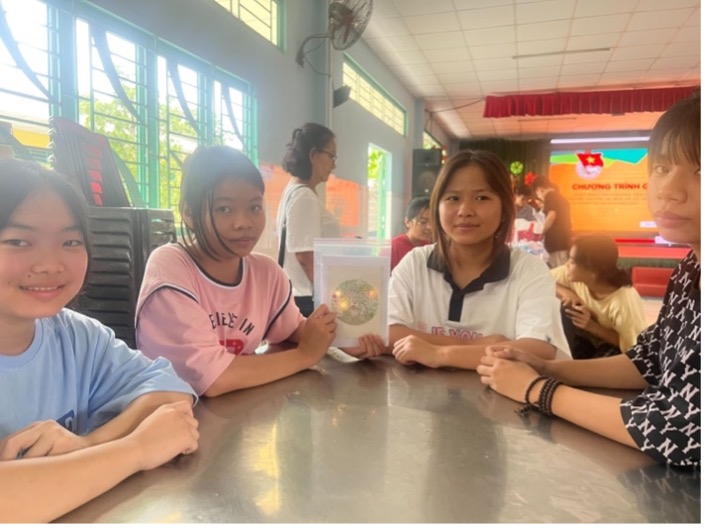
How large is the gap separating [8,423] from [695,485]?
820 millimetres

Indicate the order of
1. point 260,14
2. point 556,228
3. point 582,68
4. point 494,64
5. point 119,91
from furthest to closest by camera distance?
point 582,68, point 494,64, point 556,228, point 260,14, point 119,91

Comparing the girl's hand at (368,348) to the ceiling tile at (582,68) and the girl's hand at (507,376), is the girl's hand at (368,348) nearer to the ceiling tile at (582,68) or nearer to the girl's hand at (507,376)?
the girl's hand at (507,376)

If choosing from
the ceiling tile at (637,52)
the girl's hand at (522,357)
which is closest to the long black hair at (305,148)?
the girl's hand at (522,357)

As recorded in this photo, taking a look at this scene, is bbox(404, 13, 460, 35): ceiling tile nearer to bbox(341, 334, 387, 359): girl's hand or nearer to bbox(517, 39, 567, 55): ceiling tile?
bbox(517, 39, 567, 55): ceiling tile

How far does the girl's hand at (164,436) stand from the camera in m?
0.58

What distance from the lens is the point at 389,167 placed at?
6238 mm

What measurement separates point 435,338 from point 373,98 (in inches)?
188

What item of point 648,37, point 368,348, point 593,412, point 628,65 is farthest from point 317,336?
point 628,65

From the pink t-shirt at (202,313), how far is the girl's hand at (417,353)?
0.93ft

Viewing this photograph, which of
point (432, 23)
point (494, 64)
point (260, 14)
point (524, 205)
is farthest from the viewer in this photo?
point (494, 64)

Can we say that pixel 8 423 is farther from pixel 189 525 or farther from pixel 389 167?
pixel 389 167

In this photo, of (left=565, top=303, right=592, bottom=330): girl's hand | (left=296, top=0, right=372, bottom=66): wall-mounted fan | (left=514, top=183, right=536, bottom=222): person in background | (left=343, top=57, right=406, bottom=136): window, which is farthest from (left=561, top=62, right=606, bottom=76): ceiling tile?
(left=565, top=303, right=592, bottom=330): girl's hand

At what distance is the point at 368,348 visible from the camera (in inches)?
41.9

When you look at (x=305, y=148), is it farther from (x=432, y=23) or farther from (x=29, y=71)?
(x=432, y=23)
